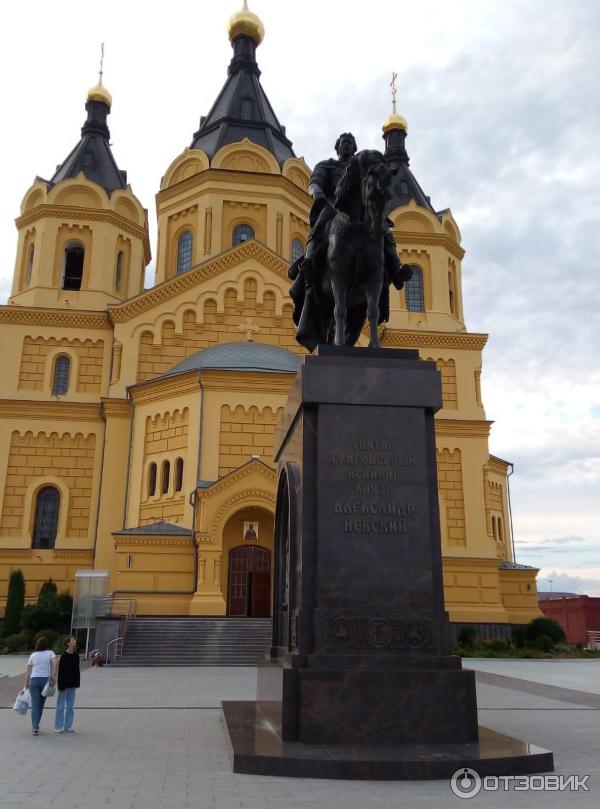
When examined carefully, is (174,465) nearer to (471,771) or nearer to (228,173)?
(228,173)

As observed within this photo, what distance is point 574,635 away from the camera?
1427 inches

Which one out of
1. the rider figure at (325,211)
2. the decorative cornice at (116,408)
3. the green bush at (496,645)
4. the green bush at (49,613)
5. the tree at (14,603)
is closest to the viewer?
the rider figure at (325,211)

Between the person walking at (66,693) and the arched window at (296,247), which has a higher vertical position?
the arched window at (296,247)

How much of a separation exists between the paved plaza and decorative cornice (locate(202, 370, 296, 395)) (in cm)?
1357

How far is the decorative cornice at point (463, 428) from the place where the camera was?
30.4m

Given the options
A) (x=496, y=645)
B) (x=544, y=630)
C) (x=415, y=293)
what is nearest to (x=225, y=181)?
(x=415, y=293)

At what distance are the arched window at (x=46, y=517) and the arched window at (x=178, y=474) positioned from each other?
5270 mm

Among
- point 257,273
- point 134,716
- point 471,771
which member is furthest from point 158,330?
point 471,771

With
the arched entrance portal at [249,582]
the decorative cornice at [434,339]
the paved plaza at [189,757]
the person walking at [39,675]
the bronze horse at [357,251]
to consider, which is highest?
the decorative cornice at [434,339]

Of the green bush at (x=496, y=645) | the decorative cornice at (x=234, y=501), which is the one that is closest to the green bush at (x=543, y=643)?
the green bush at (x=496, y=645)

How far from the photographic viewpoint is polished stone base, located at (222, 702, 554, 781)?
6.01 m

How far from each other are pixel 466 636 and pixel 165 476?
1227 centimetres

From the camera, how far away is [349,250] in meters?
8.85

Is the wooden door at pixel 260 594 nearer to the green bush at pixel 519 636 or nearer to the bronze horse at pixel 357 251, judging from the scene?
the green bush at pixel 519 636
